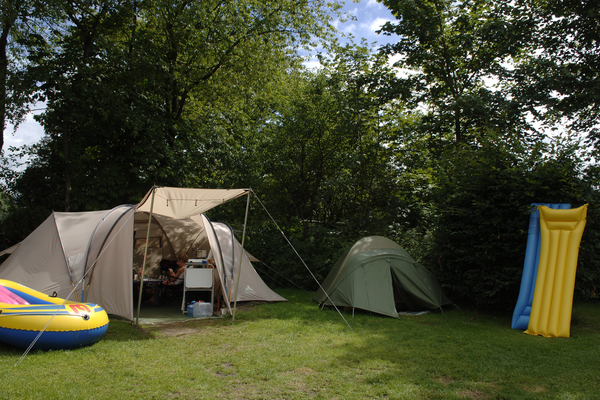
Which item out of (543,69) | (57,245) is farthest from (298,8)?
(57,245)

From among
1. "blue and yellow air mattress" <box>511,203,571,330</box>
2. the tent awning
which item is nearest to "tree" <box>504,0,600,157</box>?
"blue and yellow air mattress" <box>511,203,571,330</box>

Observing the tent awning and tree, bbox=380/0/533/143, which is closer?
the tent awning

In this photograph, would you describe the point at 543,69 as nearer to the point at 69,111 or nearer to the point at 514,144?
the point at 514,144

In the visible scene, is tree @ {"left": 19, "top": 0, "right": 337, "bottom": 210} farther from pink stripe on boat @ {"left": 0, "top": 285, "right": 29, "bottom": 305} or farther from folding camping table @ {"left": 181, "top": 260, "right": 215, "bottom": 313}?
pink stripe on boat @ {"left": 0, "top": 285, "right": 29, "bottom": 305}

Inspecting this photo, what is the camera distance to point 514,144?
7457mm

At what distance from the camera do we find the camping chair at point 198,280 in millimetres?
7500

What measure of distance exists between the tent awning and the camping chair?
1.08 m

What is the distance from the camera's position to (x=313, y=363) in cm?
462

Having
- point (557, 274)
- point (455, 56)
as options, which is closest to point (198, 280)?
point (557, 274)

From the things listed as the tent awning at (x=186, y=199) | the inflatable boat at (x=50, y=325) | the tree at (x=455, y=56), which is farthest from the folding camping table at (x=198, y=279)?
the tree at (x=455, y=56)

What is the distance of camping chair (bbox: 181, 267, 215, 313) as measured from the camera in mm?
7500

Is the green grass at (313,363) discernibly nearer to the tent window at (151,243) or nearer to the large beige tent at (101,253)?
the large beige tent at (101,253)

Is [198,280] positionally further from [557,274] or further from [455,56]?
[455,56]

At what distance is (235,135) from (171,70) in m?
3.24
